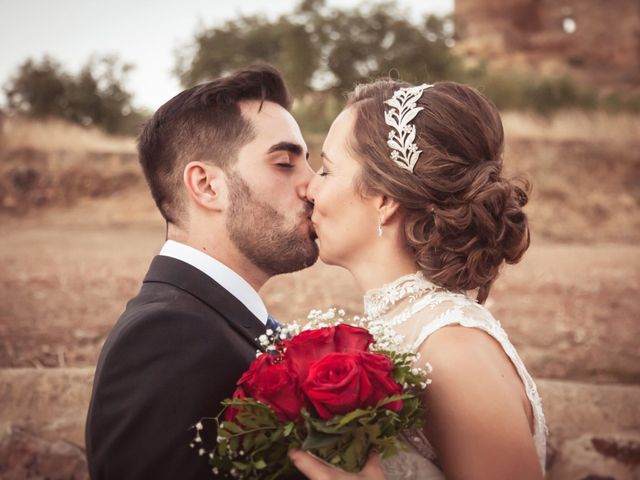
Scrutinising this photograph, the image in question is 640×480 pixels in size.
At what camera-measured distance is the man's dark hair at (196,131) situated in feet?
11.0

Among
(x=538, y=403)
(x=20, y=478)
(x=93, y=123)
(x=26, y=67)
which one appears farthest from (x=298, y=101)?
(x=538, y=403)

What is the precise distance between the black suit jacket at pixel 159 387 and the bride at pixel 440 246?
2.15 feet

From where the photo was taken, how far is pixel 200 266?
295 cm

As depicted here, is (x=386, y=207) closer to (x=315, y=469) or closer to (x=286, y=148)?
(x=286, y=148)

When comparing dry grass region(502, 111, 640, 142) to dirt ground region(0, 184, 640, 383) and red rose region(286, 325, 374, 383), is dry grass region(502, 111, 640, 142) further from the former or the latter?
red rose region(286, 325, 374, 383)

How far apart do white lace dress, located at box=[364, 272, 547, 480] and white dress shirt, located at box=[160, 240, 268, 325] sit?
0.56 metres

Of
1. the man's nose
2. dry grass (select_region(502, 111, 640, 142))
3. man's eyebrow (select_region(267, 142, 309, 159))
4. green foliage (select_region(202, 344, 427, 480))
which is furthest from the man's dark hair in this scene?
dry grass (select_region(502, 111, 640, 142))

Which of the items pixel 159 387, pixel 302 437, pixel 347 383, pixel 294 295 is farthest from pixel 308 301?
pixel 347 383

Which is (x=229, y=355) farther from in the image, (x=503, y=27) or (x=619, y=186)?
(x=503, y=27)

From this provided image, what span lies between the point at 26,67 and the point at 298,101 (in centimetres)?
842

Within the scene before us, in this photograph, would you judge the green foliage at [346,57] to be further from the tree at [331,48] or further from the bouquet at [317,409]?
the bouquet at [317,409]

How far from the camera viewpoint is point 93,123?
20281mm

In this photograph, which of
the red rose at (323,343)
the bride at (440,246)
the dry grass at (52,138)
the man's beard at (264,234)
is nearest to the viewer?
the red rose at (323,343)

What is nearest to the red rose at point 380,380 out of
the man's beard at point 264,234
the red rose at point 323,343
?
the red rose at point 323,343
